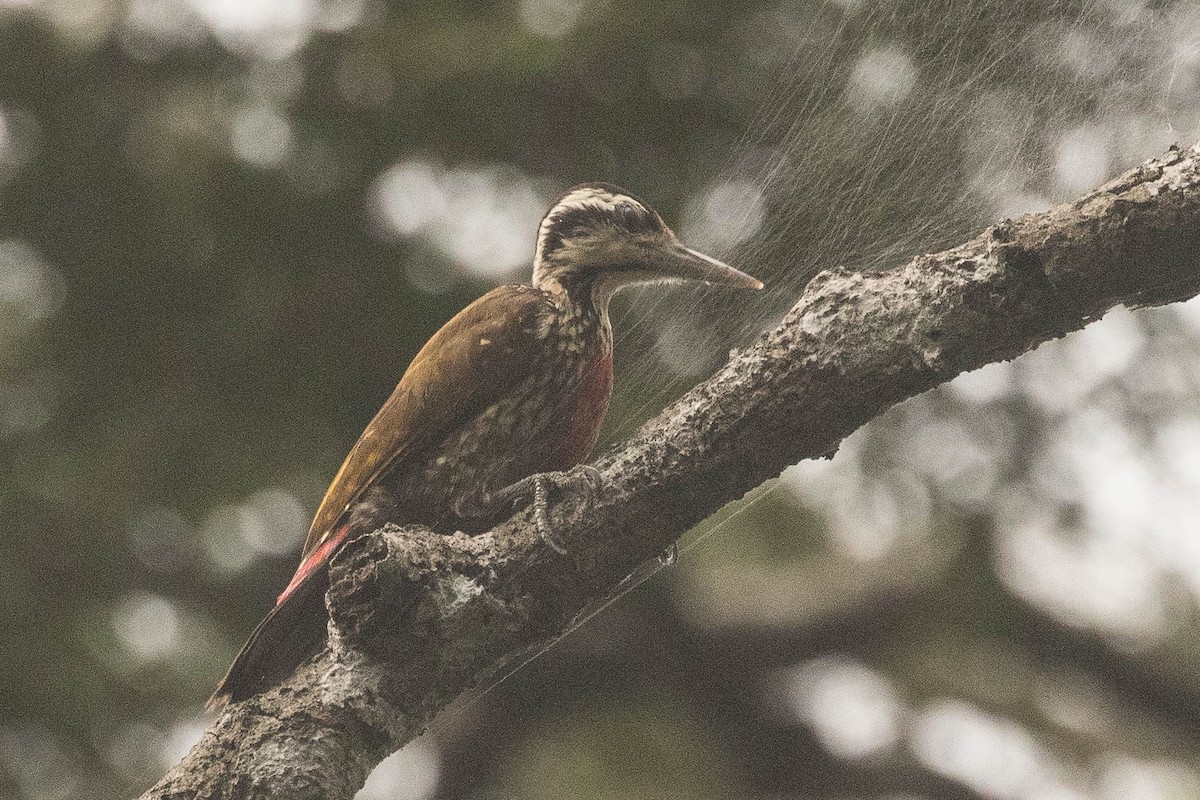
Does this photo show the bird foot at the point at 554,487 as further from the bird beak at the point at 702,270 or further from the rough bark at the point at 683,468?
the bird beak at the point at 702,270

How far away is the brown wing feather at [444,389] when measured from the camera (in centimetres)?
278

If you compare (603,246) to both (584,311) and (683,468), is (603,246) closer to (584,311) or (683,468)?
(584,311)

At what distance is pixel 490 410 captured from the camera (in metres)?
2.84

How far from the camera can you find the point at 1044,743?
15.0 ft

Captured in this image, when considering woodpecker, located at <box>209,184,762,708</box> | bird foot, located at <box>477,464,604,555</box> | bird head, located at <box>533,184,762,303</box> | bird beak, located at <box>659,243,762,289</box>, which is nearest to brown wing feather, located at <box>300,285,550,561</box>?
woodpecker, located at <box>209,184,762,708</box>

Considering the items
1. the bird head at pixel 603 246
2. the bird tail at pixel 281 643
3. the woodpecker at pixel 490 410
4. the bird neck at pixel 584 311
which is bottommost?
the bird tail at pixel 281 643

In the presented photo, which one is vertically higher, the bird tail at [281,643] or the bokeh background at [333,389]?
the bokeh background at [333,389]

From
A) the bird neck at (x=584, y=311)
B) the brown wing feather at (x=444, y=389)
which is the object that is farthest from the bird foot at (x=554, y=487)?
the bird neck at (x=584, y=311)

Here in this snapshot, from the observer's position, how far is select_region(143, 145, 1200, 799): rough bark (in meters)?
Answer: 2.07

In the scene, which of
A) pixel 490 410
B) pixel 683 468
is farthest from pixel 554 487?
pixel 490 410

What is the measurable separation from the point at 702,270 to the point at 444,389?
0.60 meters

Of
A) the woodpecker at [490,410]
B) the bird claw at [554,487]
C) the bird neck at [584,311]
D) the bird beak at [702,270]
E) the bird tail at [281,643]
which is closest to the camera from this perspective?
the bird claw at [554,487]

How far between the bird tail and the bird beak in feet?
3.17

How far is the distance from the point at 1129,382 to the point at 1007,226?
10.5ft
